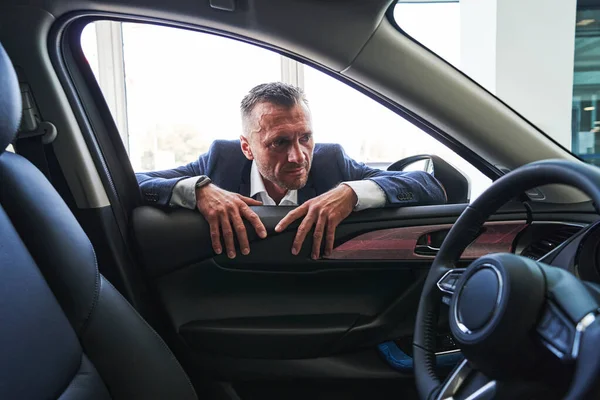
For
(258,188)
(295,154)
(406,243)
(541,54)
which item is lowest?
(406,243)

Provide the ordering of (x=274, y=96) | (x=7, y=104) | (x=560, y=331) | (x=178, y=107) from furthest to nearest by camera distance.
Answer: (x=178, y=107)
(x=274, y=96)
(x=7, y=104)
(x=560, y=331)

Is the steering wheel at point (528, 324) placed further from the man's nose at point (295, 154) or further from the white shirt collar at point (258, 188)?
the white shirt collar at point (258, 188)

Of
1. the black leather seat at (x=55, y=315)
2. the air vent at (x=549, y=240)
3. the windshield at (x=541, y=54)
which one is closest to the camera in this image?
the black leather seat at (x=55, y=315)

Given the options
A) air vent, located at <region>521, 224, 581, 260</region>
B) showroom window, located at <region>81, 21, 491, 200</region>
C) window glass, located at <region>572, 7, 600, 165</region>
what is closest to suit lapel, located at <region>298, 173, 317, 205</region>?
air vent, located at <region>521, 224, 581, 260</region>

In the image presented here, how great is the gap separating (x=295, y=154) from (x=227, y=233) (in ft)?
1.31

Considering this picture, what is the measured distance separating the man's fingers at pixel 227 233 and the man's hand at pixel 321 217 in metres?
0.10

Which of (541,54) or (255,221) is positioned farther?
(541,54)

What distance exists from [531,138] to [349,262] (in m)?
0.47

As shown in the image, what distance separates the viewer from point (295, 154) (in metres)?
1.37

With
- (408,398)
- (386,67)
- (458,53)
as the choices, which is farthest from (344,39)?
(458,53)

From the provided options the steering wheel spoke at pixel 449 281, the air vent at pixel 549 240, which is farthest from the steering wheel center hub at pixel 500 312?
the air vent at pixel 549 240

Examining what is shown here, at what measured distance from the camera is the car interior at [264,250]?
2.15ft

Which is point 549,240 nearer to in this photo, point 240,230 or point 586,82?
point 240,230

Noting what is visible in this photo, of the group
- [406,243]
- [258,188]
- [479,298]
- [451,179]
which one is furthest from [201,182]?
[479,298]
